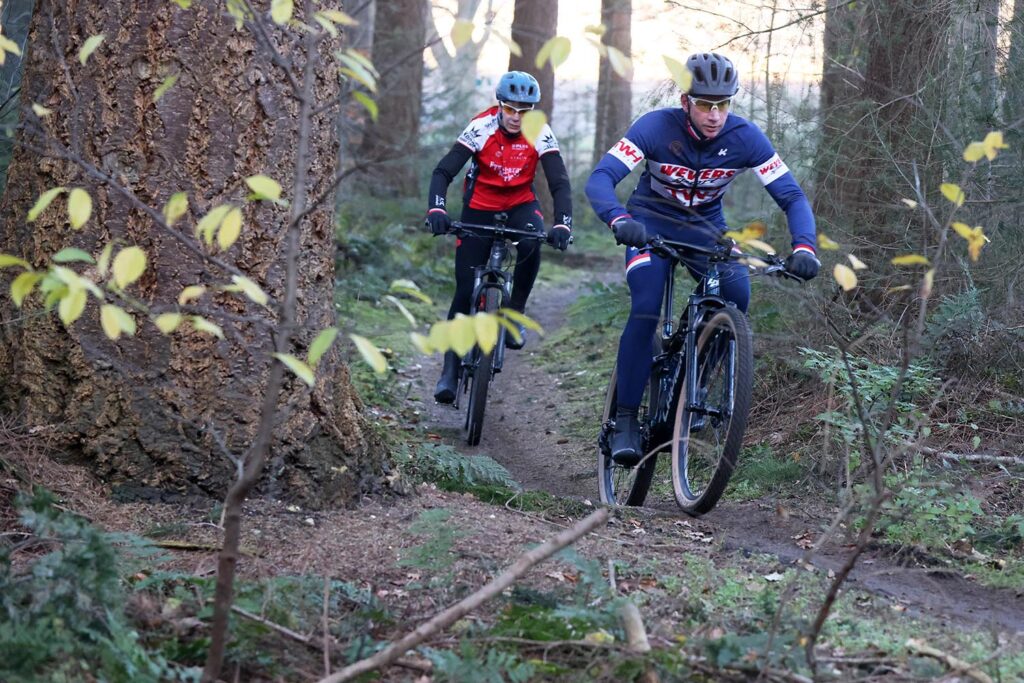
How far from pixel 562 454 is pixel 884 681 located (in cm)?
457

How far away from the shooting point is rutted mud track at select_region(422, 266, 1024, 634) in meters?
4.32

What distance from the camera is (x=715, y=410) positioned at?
5262mm

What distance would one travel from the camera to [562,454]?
7.70m

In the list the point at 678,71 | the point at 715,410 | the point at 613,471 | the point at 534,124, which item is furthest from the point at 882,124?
the point at 534,124

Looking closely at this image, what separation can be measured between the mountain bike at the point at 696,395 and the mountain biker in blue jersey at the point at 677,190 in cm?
11

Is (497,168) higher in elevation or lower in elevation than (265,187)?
higher

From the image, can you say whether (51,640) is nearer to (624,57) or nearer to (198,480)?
(198,480)

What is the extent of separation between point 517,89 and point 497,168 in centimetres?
76

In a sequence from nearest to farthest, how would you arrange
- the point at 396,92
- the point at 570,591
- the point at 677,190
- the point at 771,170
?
the point at 570,591, the point at 771,170, the point at 677,190, the point at 396,92

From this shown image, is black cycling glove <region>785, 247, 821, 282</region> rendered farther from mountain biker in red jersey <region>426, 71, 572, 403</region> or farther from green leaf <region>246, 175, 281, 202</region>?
green leaf <region>246, 175, 281, 202</region>

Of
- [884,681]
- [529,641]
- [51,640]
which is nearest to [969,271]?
[884,681]

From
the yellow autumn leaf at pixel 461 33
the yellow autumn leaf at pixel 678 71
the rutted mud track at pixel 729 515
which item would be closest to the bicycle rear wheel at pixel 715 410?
the rutted mud track at pixel 729 515

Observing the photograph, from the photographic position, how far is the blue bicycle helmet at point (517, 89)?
24.3ft

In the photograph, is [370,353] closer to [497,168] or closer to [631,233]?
[631,233]
